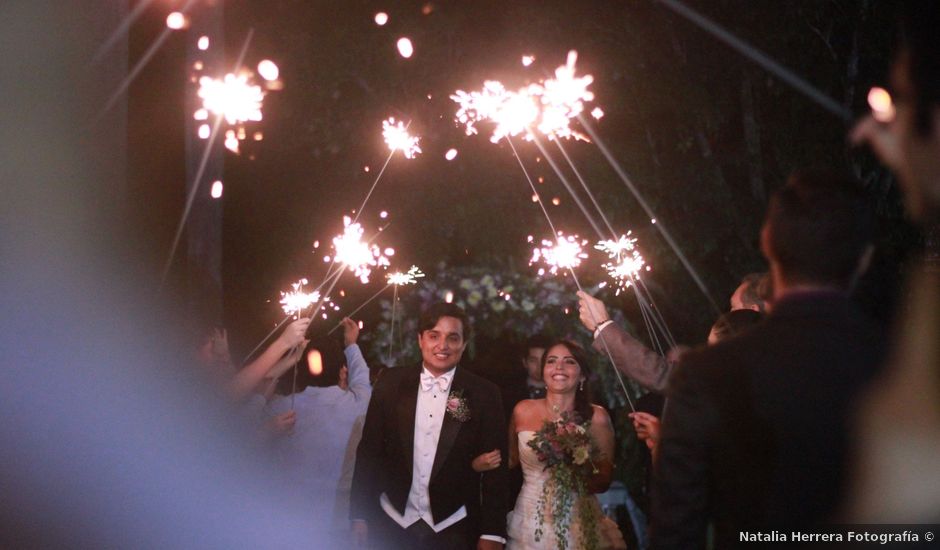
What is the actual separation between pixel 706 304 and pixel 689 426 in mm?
10892

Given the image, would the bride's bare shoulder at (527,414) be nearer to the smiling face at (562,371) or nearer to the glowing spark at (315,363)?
the smiling face at (562,371)

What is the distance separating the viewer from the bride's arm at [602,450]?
21.3ft

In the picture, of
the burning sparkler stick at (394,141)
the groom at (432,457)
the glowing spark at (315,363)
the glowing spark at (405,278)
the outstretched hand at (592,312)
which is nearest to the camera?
the outstretched hand at (592,312)

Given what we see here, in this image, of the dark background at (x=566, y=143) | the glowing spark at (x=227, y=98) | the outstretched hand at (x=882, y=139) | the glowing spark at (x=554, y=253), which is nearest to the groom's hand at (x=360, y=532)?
the glowing spark at (x=227, y=98)

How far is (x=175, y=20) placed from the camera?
5043 millimetres

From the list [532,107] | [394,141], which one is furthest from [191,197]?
[394,141]

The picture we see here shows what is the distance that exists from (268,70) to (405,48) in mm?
1646

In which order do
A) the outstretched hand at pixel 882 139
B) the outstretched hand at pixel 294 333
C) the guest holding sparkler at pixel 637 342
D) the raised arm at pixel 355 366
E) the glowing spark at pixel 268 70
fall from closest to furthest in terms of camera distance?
the outstretched hand at pixel 882 139 → the guest holding sparkler at pixel 637 342 → the outstretched hand at pixel 294 333 → the raised arm at pixel 355 366 → the glowing spark at pixel 268 70

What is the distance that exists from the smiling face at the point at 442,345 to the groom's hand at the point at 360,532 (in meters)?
1.00

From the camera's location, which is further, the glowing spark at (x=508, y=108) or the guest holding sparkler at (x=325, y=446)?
the glowing spark at (x=508, y=108)

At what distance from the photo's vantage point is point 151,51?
4961 mm

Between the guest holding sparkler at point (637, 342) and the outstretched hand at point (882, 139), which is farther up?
the guest holding sparkler at point (637, 342)

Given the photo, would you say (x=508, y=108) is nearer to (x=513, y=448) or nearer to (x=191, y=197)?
(x=513, y=448)

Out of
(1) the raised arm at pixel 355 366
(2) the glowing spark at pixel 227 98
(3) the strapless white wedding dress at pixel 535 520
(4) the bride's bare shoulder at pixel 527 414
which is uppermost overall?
(2) the glowing spark at pixel 227 98
